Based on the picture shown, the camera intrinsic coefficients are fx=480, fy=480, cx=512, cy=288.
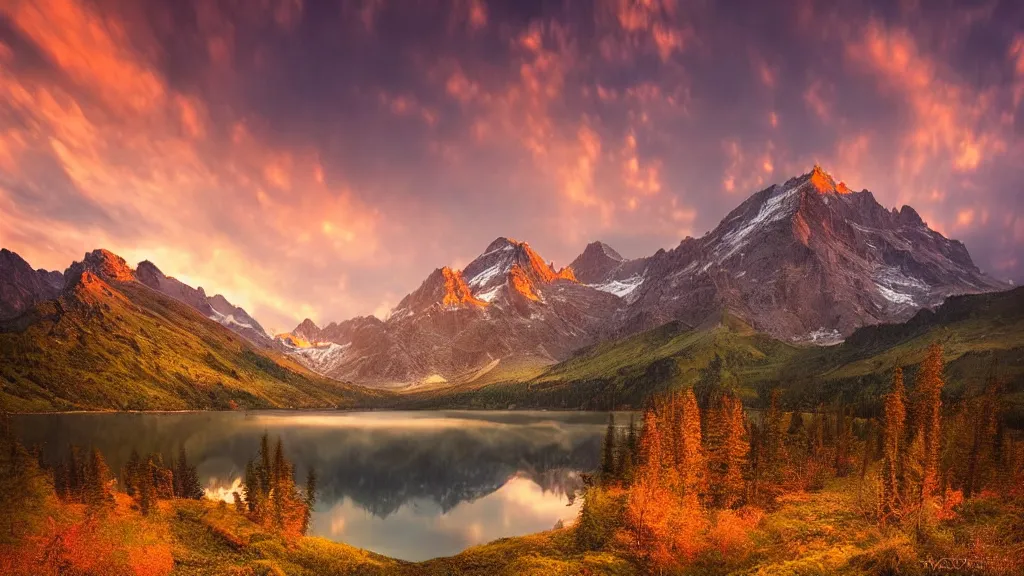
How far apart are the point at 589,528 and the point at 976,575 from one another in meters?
36.3

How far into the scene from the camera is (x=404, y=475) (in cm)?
12838

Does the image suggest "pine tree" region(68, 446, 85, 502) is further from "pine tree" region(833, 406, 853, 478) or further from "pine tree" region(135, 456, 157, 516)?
"pine tree" region(833, 406, 853, 478)

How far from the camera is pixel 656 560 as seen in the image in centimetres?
4494

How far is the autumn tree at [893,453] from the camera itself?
149 ft

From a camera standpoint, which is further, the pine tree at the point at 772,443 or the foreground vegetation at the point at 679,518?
the pine tree at the point at 772,443

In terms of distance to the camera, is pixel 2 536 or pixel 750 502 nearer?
pixel 2 536

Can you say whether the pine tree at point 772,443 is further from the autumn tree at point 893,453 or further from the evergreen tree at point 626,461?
the autumn tree at point 893,453

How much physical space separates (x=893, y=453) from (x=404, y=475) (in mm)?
109261

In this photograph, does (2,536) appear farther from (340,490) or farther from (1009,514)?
(1009,514)

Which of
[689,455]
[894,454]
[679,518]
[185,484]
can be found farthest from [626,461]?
[185,484]

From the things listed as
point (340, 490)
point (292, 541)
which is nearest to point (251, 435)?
point (340, 490)

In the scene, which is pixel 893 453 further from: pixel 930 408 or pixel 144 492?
pixel 144 492

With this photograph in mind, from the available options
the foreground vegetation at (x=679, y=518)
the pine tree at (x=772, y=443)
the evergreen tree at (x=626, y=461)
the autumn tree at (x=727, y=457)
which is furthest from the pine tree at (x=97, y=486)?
the pine tree at (x=772, y=443)

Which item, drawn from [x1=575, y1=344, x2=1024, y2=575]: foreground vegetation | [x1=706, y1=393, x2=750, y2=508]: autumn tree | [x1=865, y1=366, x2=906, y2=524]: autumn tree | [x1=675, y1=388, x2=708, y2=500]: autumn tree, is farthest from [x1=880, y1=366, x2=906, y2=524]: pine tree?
[x1=675, y1=388, x2=708, y2=500]: autumn tree
